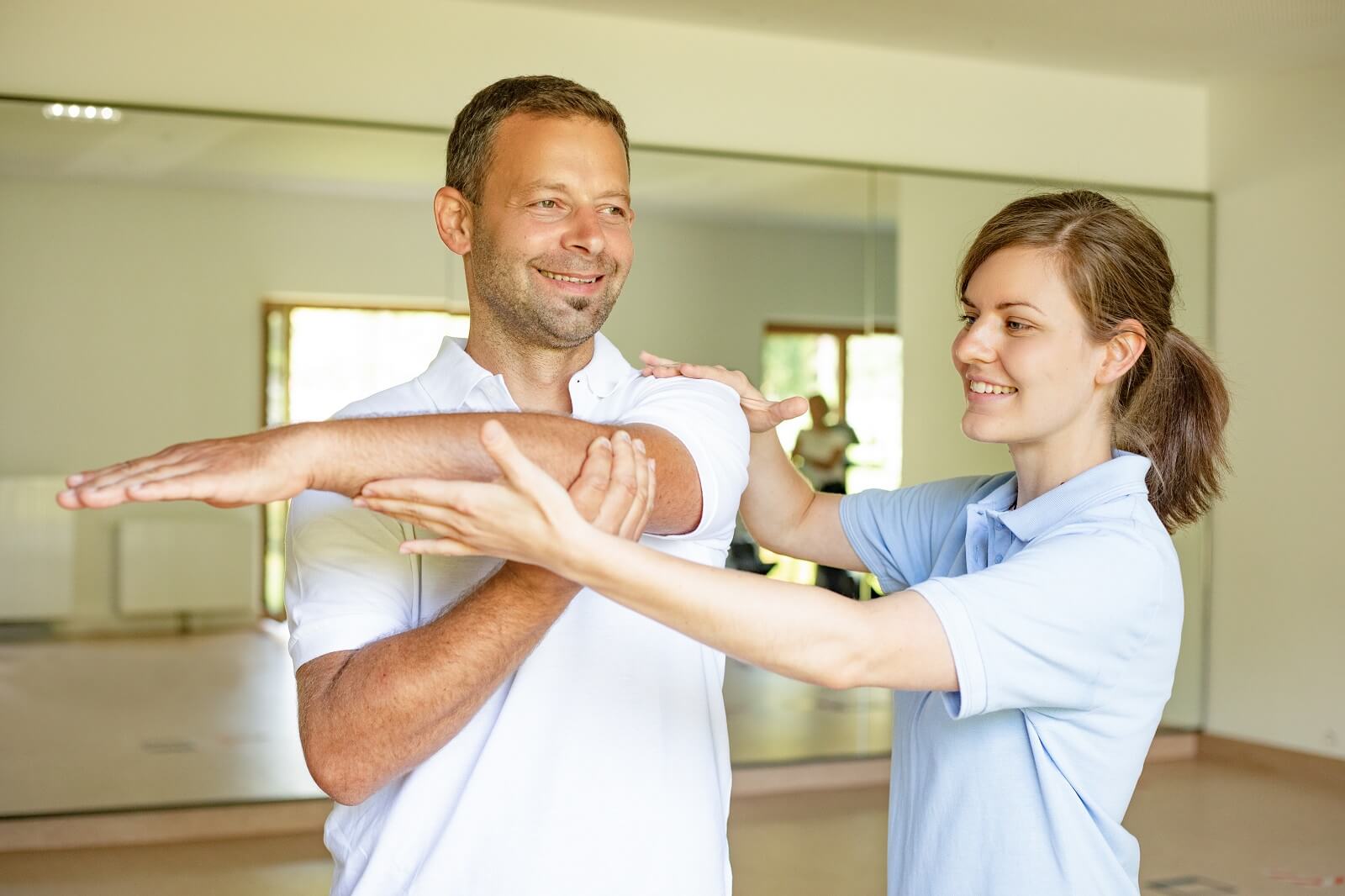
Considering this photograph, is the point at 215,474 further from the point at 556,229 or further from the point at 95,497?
Answer: the point at 556,229

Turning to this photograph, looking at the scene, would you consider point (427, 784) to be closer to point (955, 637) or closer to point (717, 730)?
point (717, 730)

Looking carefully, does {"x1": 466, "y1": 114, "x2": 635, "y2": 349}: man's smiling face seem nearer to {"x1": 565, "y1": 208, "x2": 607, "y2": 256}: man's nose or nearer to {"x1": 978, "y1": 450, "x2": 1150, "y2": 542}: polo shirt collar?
{"x1": 565, "y1": 208, "x2": 607, "y2": 256}: man's nose

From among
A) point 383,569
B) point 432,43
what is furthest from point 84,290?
point 383,569

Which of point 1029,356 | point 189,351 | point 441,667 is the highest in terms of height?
point 189,351

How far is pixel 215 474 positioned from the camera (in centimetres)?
118

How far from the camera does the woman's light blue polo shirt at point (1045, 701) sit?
143 cm

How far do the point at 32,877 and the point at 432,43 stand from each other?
3215 mm

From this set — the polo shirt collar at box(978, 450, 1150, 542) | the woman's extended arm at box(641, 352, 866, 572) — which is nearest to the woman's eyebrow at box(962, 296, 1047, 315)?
the polo shirt collar at box(978, 450, 1150, 542)

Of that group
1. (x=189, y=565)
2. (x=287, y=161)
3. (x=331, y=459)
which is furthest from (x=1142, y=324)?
(x=189, y=565)

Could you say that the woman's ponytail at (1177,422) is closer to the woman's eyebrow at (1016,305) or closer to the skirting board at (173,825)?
the woman's eyebrow at (1016,305)

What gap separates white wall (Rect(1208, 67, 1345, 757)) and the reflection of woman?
15.8 ft

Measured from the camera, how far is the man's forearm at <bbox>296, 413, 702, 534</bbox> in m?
1.23

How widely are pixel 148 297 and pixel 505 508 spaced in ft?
13.7

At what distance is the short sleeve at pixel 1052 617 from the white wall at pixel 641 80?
13.7ft
